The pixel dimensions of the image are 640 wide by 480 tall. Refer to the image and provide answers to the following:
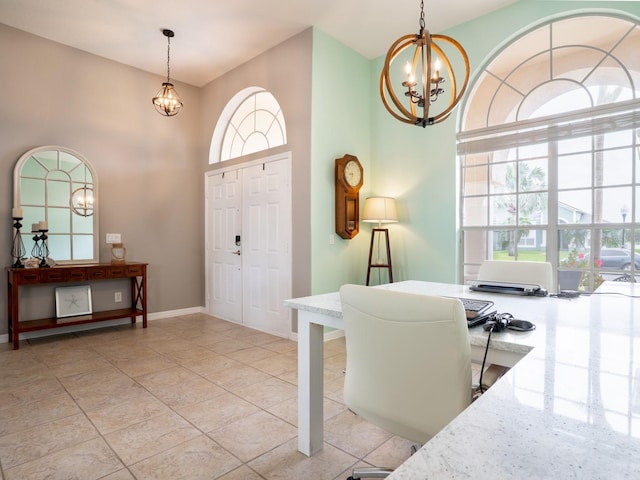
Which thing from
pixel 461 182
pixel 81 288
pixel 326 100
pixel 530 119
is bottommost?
pixel 81 288

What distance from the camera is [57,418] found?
7.36 feet

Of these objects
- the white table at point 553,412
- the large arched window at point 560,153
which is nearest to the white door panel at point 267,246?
the large arched window at point 560,153

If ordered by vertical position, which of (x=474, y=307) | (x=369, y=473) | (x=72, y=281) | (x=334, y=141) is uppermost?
(x=334, y=141)

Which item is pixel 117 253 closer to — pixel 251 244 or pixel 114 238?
pixel 114 238

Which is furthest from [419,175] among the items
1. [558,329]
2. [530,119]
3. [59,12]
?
[59,12]

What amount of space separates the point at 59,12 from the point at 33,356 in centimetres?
333

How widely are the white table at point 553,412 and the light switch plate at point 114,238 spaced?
4518 millimetres

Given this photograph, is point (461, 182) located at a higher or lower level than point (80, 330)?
higher

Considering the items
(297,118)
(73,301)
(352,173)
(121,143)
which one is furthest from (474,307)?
(121,143)

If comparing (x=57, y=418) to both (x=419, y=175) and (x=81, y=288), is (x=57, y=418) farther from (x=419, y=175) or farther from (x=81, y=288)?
(x=419, y=175)

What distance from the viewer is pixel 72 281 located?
3994 mm

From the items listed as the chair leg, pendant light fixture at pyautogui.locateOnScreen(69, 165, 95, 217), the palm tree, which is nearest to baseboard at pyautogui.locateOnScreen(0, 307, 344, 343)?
pendant light fixture at pyautogui.locateOnScreen(69, 165, 95, 217)

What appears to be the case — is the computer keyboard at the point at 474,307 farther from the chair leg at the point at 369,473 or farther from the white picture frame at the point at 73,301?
the white picture frame at the point at 73,301

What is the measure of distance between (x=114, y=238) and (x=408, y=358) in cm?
443
